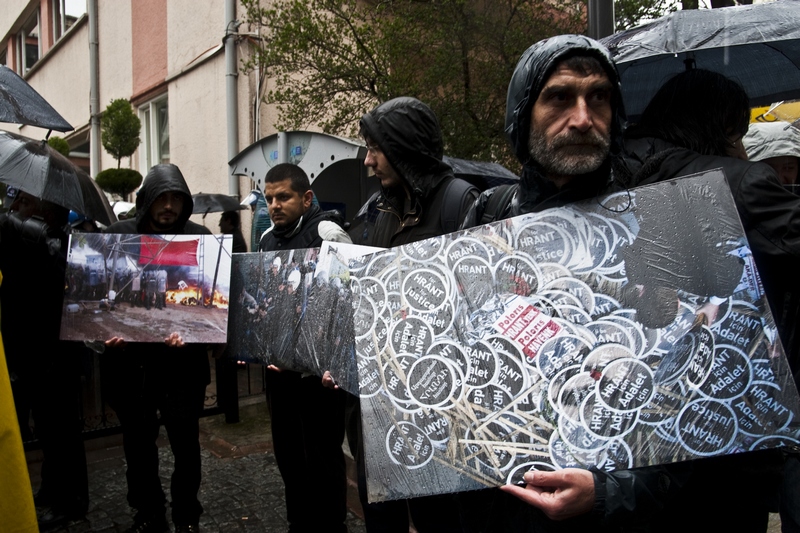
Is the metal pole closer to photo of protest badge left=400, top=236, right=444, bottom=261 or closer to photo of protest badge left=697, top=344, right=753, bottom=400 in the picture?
photo of protest badge left=400, top=236, right=444, bottom=261

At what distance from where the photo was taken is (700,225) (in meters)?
1.36

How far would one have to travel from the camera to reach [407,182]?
2.46 metres

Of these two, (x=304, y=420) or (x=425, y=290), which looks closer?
(x=425, y=290)

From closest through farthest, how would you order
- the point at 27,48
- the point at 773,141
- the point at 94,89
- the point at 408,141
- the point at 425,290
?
1. the point at 425,290
2. the point at 408,141
3. the point at 773,141
4. the point at 94,89
5. the point at 27,48

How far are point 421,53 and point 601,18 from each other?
11.3 feet

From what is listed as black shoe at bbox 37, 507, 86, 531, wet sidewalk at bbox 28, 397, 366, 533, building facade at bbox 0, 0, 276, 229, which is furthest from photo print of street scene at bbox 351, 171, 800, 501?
building facade at bbox 0, 0, 276, 229

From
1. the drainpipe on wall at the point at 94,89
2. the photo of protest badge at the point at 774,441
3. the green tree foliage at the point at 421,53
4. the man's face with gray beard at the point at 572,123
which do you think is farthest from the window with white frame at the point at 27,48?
the photo of protest badge at the point at 774,441

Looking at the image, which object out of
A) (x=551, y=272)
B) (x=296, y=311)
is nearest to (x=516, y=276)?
(x=551, y=272)

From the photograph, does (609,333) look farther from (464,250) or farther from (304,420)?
(304,420)

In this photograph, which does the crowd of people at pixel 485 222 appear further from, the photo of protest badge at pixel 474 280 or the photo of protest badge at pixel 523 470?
the photo of protest badge at pixel 474 280

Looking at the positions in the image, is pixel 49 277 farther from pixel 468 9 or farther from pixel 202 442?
pixel 468 9

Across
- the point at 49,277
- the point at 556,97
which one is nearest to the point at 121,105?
the point at 49,277

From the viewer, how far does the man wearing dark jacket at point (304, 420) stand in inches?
121

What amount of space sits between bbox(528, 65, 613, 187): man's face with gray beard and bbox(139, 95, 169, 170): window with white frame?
12022mm
